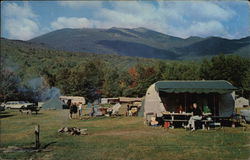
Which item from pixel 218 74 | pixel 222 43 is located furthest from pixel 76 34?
pixel 218 74

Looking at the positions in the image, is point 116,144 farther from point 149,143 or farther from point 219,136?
point 219,136

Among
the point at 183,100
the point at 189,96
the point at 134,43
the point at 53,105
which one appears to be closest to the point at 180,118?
the point at 183,100

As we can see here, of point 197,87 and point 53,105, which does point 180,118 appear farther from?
point 53,105

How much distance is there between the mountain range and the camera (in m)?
124

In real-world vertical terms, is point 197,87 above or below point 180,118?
above

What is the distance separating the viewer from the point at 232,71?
133ft

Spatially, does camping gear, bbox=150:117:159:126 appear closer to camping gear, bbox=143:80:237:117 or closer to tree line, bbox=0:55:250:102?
camping gear, bbox=143:80:237:117

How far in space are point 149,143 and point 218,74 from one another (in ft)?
110

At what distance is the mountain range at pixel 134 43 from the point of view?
407 ft

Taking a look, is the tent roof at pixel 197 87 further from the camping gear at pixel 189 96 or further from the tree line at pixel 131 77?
the tree line at pixel 131 77

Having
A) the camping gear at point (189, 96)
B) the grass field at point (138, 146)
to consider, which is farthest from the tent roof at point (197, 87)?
the grass field at point (138, 146)

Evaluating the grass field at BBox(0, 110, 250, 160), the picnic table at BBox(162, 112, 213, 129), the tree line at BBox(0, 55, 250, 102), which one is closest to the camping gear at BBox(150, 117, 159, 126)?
the picnic table at BBox(162, 112, 213, 129)

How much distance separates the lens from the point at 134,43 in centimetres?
16938

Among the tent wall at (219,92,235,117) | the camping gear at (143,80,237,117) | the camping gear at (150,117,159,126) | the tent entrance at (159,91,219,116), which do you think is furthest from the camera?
the tent entrance at (159,91,219,116)
